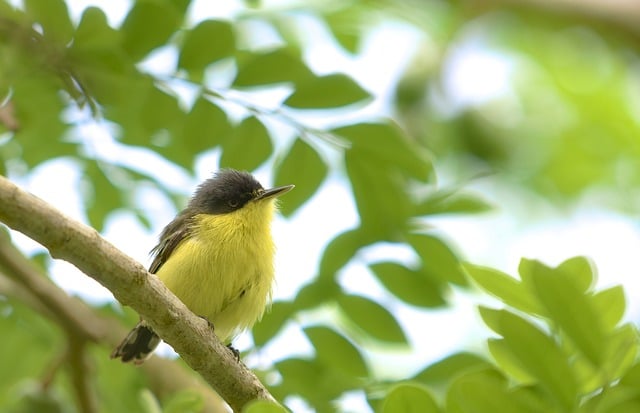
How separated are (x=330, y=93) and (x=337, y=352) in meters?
1.10

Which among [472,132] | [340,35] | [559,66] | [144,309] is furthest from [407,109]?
[144,309]

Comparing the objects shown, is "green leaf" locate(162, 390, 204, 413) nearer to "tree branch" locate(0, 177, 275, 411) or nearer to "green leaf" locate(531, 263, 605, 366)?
"tree branch" locate(0, 177, 275, 411)

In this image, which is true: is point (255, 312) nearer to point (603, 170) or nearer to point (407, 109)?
point (407, 109)

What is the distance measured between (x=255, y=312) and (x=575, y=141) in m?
4.60

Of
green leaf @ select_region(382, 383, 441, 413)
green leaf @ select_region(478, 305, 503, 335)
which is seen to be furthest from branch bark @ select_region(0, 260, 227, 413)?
green leaf @ select_region(478, 305, 503, 335)

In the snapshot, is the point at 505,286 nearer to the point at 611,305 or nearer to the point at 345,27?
the point at 611,305

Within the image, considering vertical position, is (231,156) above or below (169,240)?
above

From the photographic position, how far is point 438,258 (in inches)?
150

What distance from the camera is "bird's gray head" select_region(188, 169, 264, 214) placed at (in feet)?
16.5

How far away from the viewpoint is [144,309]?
2.75 meters

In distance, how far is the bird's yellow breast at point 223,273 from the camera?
172 inches

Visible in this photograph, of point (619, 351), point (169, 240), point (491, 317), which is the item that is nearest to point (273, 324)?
point (169, 240)

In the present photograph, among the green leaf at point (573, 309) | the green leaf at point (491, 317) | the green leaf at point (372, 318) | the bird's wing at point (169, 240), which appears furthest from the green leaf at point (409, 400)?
the bird's wing at point (169, 240)

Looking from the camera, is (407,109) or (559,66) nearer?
(407,109)
